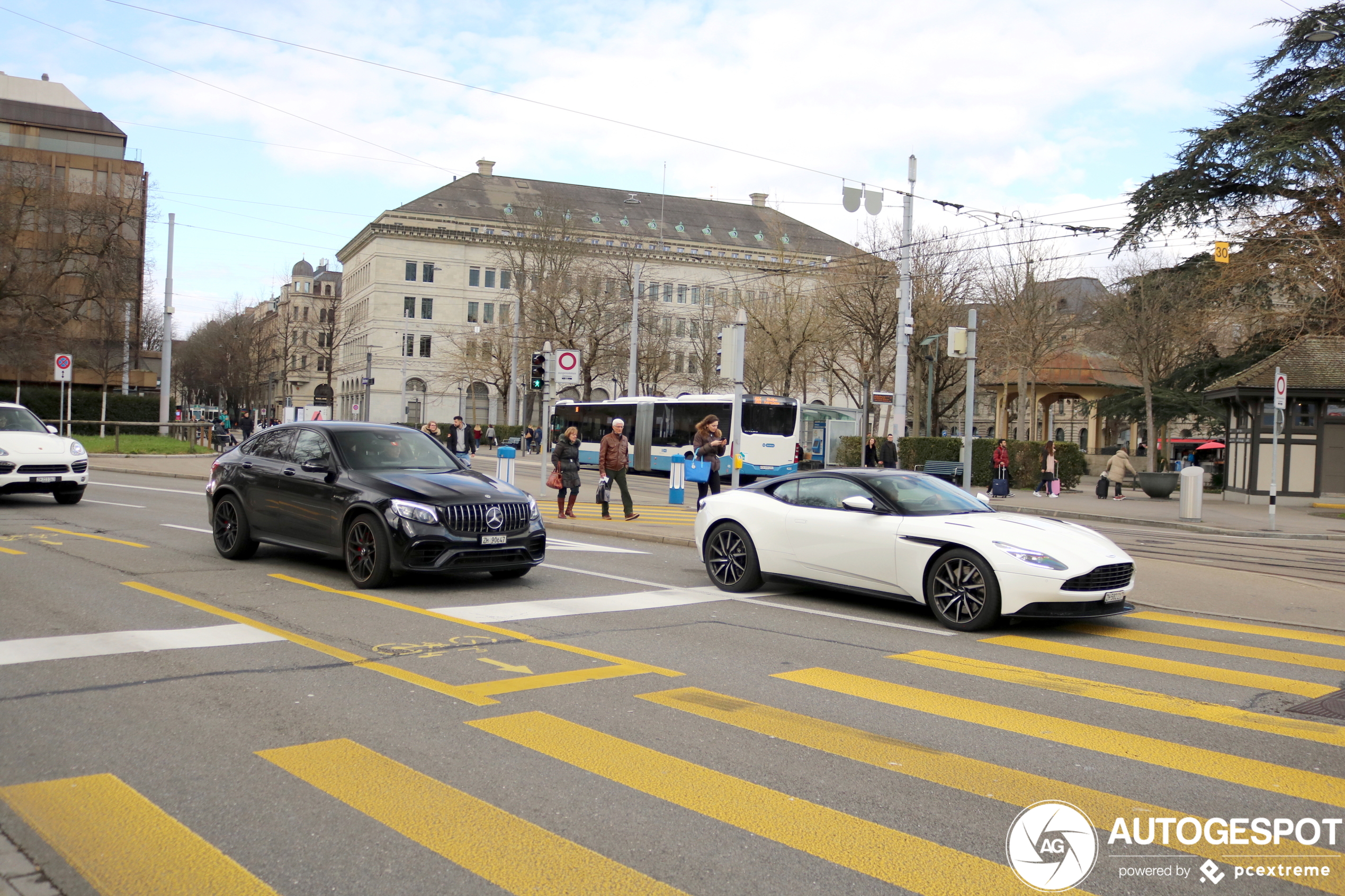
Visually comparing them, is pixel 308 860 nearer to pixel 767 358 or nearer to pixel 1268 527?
pixel 1268 527

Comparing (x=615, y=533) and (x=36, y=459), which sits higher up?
(x=36, y=459)

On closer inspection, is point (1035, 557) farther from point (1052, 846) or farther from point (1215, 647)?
point (1052, 846)

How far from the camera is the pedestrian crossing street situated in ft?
12.8

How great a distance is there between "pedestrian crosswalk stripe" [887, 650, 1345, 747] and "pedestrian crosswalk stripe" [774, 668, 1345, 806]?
68 centimetres

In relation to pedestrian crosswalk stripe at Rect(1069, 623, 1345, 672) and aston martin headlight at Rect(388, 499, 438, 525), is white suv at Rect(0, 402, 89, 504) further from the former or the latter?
pedestrian crosswalk stripe at Rect(1069, 623, 1345, 672)

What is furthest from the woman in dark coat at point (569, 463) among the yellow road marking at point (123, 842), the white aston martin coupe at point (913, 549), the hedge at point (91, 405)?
the hedge at point (91, 405)

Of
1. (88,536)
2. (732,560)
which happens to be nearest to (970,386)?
(732,560)

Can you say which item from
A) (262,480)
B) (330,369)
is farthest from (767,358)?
(262,480)

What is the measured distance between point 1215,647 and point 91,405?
63.5 m

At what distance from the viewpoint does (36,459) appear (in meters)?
17.5

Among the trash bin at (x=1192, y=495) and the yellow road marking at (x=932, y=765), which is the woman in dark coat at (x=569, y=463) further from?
the trash bin at (x=1192, y=495)

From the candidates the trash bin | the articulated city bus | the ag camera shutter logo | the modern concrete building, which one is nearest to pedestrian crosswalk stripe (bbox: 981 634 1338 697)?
the ag camera shutter logo

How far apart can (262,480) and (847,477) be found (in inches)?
241

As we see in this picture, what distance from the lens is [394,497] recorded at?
1023 cm
